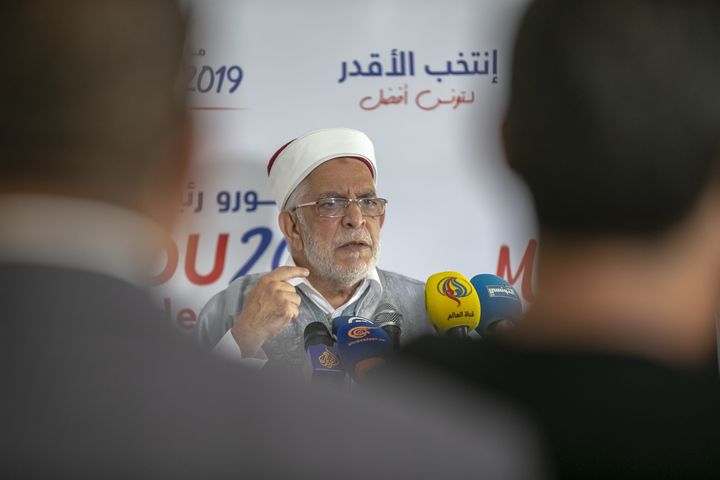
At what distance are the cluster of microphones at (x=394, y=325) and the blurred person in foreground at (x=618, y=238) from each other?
114cm

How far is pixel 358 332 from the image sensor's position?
2.33m

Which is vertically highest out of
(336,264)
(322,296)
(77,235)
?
(77,235)

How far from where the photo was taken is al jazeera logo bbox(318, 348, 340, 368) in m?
2.38

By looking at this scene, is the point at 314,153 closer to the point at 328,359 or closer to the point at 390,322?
the point at 390,322

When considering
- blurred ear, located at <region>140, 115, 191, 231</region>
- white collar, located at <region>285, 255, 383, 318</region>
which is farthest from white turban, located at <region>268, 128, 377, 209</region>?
blurred ear, located at <region>140, 115, 191, 231</region>

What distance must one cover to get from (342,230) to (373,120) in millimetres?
Answer: 918

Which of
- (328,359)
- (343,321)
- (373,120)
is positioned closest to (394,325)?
(343,321)

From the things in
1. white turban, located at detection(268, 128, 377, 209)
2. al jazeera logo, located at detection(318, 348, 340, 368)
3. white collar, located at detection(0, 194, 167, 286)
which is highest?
white turban, located at detection(268, 128, 377, 209)

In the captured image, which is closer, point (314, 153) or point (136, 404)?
point (136, 404)

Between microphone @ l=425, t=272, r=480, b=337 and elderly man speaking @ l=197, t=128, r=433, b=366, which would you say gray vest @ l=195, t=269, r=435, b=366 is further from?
microphone @ l=425, t=272, r=480, b=337

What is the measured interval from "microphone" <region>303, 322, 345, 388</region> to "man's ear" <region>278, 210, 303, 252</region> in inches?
32.4

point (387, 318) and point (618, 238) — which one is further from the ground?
point (618, 238)

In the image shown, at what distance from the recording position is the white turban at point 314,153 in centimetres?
333

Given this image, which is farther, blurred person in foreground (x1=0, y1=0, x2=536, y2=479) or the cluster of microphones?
the cluster of microphones
